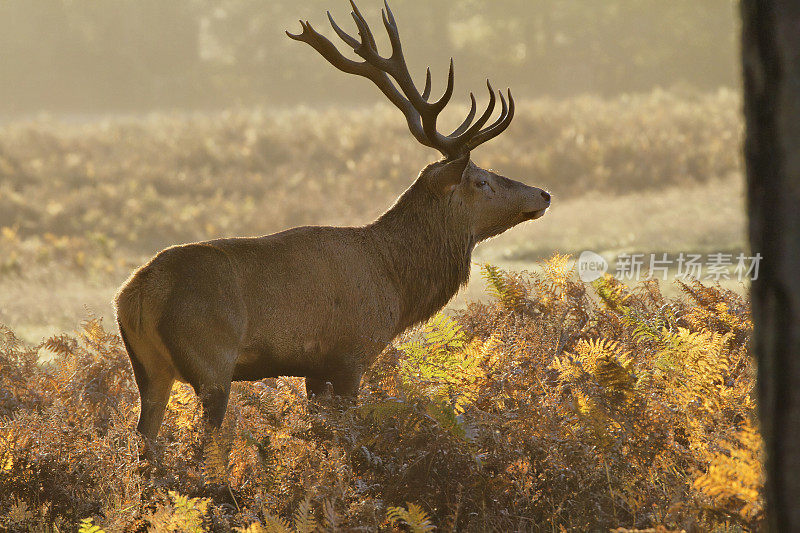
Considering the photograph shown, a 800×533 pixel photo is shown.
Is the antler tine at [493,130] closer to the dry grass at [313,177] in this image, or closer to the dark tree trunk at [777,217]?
the dark tree trunk at [777,217]

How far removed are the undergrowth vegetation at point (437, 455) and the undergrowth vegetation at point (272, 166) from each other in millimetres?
13100

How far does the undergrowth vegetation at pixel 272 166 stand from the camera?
20.6 metres

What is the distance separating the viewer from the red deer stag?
4.26 metres

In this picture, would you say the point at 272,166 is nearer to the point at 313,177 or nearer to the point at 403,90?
the point at 313,177

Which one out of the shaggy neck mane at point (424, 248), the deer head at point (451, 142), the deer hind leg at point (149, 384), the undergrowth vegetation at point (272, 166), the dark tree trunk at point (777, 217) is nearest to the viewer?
the dark tree trunk at point (777, 217)

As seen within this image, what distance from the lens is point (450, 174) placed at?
5.46 metres

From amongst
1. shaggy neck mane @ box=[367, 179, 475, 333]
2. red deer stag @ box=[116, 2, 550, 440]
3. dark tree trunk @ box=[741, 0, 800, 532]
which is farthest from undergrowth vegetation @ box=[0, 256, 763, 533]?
dark tree trunk @ box=[741, 0, 800, 532]

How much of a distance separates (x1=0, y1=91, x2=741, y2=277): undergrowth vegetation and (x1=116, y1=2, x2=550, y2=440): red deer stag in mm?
12389

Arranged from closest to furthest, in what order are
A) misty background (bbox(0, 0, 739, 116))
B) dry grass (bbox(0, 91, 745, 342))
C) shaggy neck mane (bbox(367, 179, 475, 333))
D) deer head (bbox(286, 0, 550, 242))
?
shaggy neck mane (bbox(367, 179, 475, 333)), deer head (bbox(286, 0, 550, 242)), dry grass (bbox(0, 91, 745, 342)), misty background (bbox(0, 0, 739, 116))

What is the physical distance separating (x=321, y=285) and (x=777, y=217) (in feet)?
10.1

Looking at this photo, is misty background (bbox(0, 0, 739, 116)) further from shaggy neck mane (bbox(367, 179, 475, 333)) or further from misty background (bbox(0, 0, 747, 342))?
shaggy neck mane (bbox(367, 179, 475, 333))

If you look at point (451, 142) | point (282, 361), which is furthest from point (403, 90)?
point (282, 361)

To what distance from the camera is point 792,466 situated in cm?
212

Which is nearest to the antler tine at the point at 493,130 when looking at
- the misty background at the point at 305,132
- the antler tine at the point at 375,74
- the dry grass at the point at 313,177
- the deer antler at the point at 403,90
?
the deer antler at the point at 403,90
